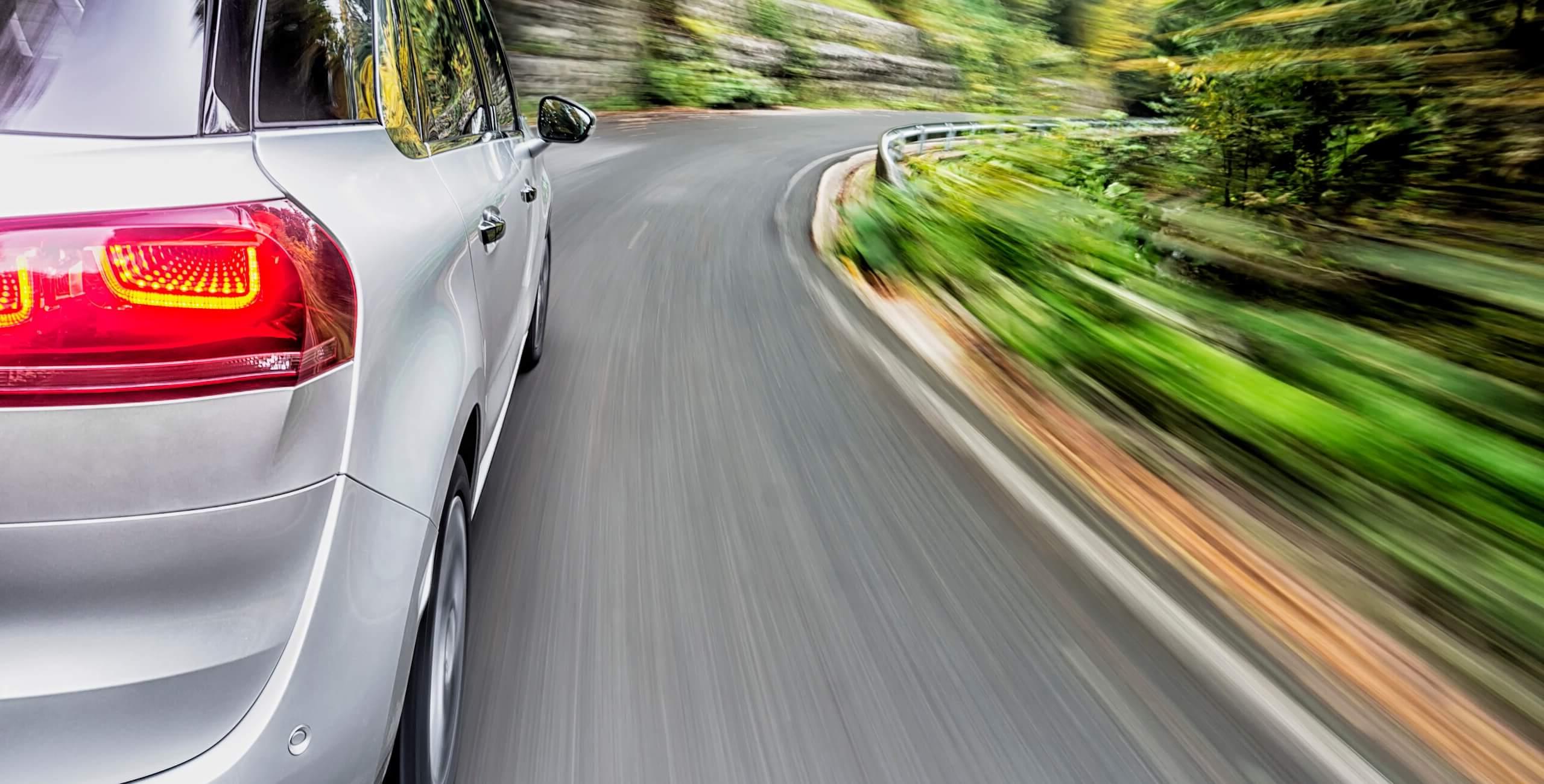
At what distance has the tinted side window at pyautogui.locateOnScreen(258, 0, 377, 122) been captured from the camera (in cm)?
160

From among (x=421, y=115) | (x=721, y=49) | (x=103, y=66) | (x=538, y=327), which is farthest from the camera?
(x=721, y=49)

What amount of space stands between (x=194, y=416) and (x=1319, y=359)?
14.1 feet

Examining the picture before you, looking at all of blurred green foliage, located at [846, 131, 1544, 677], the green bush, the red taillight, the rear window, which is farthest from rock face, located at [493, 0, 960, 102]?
the red taillight

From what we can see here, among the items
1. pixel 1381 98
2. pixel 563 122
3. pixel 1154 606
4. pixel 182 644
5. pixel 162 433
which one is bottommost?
pixel 1154 606

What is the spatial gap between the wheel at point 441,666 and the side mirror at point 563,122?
7.15 feet

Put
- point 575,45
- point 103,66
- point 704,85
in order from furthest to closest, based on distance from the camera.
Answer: point 704,85
point 575,45
point 103,66

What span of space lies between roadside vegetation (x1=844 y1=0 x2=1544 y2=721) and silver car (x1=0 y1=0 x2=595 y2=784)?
2.94 metres

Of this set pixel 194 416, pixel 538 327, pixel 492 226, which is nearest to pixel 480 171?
pixel 492 226

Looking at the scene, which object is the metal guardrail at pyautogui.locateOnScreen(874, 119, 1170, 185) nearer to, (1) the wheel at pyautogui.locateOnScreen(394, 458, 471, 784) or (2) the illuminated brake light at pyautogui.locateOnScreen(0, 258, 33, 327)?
(1) the wheel at pyautogui.locateOnScreen(394, 458, 471, 784)

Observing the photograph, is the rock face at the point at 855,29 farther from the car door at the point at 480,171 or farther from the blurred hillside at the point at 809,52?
the car door at the point at 480,171

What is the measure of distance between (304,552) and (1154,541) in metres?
2.94

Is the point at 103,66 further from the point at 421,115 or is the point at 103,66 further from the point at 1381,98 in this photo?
the point at 1381,98

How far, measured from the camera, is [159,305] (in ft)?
4.16

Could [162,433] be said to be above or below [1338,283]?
above
